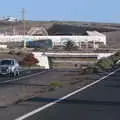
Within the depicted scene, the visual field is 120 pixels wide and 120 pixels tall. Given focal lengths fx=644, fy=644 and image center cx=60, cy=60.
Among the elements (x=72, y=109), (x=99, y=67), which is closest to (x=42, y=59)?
(x=99, y=67)

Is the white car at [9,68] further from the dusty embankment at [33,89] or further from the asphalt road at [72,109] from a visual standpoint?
the asphalt road at [72,109]

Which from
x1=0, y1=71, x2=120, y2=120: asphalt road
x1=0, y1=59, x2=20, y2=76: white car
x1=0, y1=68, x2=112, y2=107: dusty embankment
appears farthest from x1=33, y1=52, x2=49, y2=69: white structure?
x1=0, y1=71, x2=120, y2=120: asphalt road

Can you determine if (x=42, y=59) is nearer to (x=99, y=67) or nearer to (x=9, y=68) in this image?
(x=99, y=67)

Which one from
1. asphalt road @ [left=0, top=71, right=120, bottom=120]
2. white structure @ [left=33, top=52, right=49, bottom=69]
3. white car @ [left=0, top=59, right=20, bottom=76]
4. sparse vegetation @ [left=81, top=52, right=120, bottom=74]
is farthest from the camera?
white structure @ [left=33, top=52, right=49, bottom=69]

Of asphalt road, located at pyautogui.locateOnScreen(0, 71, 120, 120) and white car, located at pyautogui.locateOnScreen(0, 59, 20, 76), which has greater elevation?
asphalt road, located at pyautogui.locateOnScreen(0, 71, 120, 120)

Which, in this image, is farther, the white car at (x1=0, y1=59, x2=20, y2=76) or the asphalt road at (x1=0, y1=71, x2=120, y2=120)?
the white car at (x1=0, y1=59, x2=20, y2=76)

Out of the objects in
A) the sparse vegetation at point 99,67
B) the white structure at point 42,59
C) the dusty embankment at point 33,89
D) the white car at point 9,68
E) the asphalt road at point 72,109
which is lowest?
Result: the white structure at point 42,59

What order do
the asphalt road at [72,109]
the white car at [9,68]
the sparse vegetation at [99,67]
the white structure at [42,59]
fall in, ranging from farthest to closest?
the white structure at [42,59] → the sparse vegetation at [99,67] → the white car at [9,68] → the asphalt road at [72,109]

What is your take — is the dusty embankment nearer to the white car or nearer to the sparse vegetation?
the white car

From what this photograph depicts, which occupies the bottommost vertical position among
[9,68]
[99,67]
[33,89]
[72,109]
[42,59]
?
[42,59]

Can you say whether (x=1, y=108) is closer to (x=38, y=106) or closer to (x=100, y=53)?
(x=38, y=106)

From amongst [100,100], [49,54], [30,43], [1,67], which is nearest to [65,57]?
[49,54]

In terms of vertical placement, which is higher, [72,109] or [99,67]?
[72,109]

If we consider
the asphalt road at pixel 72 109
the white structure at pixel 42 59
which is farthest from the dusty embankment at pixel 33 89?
the white structure at pixel 42 59
